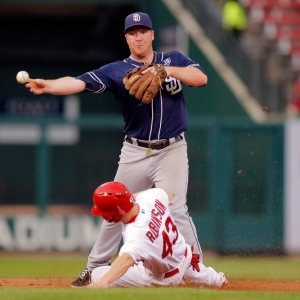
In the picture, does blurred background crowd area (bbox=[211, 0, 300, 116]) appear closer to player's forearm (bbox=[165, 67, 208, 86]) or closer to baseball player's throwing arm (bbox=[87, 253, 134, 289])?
player's forearm (bbox=[165, 67, 208, 86])

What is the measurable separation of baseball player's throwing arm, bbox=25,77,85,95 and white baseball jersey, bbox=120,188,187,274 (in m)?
0.97

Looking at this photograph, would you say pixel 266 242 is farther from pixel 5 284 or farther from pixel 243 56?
pixel 5 284

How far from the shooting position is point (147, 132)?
6.23 m

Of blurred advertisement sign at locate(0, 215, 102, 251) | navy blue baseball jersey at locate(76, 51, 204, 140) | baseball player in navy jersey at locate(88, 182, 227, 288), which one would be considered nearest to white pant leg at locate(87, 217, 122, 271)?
baseball player in navy jersey at locate(88, 182, 227, 288)

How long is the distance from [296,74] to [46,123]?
459 centimetres

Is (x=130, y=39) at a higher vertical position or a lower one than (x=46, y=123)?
higher

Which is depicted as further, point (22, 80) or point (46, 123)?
→ point (46, 123)

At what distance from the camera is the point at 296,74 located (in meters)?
13.1

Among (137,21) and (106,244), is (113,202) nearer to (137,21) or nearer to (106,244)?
(106,244)

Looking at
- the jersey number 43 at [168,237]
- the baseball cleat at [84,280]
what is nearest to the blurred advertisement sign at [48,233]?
the baseball cleat at [84,280]

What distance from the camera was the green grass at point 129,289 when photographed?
4.88 meters

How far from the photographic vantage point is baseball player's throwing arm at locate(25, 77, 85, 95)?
5.66 m

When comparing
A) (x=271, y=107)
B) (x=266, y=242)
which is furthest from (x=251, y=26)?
(x=266, y=242)

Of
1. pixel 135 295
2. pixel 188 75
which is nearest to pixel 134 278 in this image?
pixel 135 295
